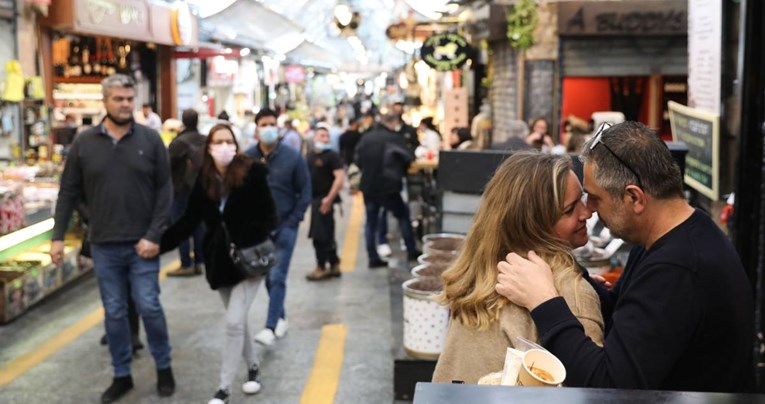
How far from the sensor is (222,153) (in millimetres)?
5906

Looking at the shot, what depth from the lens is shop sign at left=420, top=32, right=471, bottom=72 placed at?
1478 centimetres

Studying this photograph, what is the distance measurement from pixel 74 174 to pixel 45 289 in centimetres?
309

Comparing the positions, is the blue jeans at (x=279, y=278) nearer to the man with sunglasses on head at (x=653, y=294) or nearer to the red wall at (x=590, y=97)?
the man with sunglasses on head at (x=653, y=294)

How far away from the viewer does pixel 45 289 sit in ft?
28.6

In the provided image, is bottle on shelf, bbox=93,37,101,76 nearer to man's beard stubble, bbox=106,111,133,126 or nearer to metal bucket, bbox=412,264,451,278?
man's beard stubble, bbox=106,111,133,126

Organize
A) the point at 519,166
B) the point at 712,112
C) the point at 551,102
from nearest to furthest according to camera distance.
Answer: the point at 519,166 < the point at 712,112 < the point at 551,102

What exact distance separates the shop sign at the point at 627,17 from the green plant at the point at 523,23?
41cm

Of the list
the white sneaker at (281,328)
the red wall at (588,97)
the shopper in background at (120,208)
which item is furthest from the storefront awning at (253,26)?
the shopper in background at (120,208)

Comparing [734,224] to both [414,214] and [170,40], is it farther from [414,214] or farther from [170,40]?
[170,40]

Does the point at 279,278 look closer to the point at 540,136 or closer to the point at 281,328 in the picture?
the point at 281,328

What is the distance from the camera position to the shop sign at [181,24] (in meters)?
20.2

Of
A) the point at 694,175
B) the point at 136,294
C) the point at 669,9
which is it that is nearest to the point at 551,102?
the point at 669,9

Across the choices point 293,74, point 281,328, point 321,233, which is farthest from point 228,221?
point 293,74

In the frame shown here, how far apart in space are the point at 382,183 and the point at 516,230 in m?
8.57
